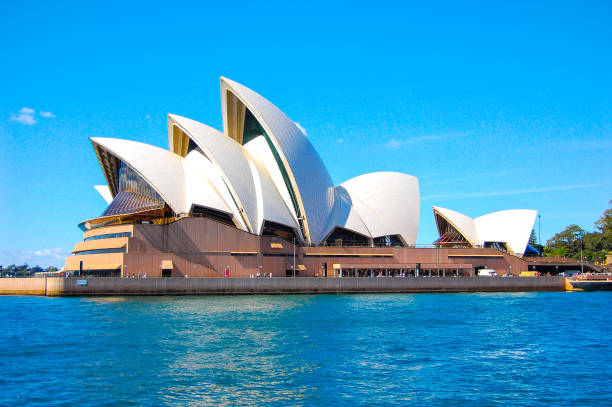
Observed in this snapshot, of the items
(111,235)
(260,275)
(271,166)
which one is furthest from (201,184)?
(260,275)

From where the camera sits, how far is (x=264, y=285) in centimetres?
→ 5284

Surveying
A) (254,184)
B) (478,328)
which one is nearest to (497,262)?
(254,184)

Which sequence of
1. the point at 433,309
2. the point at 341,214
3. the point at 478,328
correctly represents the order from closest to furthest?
the point at 478,328
the point at 433,309
the point at 341,214

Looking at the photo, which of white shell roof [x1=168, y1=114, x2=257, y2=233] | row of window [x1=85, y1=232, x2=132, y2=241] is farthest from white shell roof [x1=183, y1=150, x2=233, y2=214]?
row of window [x1=85, y1=232, x2=132, y2=241]

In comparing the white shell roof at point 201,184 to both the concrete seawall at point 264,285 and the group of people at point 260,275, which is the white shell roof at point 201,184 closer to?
the group of people at point 260,275

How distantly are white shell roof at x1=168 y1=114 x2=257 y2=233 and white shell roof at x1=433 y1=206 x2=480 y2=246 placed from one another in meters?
27.2

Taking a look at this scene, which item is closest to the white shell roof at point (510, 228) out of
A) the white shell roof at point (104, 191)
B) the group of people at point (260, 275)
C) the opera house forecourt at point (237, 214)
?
the opera house forecourt at point (237, 214)

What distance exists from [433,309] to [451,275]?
27.7 m

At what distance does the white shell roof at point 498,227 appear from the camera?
71.1 meters

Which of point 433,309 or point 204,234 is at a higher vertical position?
point 204,234

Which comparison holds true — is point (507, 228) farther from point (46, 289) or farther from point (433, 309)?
point (46, 289)

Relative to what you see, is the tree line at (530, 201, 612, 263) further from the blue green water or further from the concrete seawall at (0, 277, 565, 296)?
the blue green water

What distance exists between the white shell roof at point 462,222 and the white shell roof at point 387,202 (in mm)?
4305

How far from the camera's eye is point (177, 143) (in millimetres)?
58750
